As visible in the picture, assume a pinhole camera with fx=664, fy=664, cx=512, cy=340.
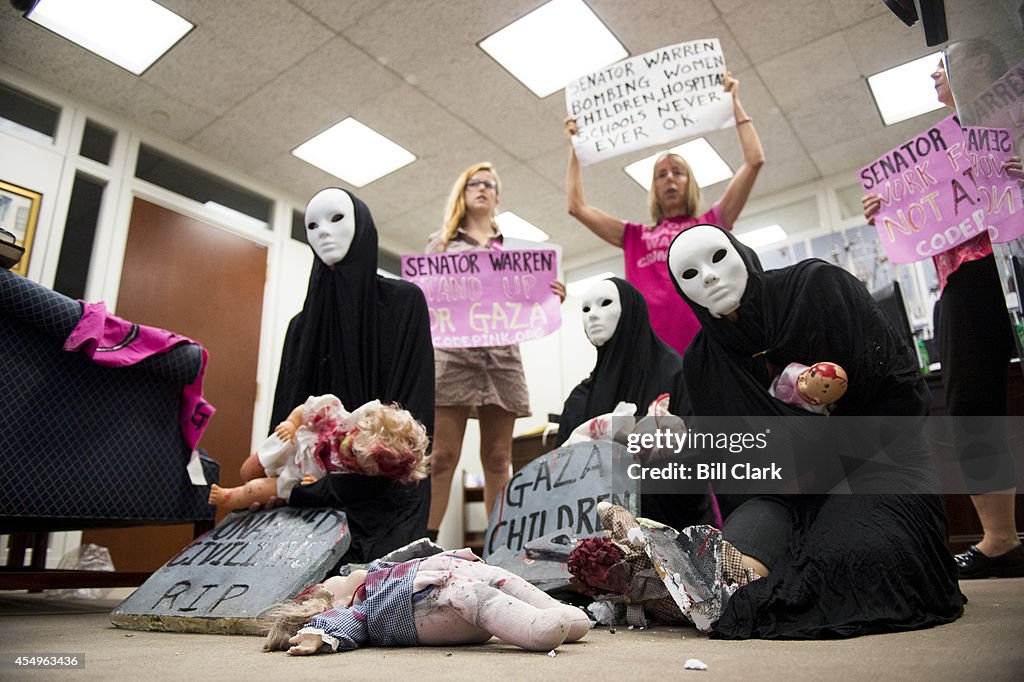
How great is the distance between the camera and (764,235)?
5.21m

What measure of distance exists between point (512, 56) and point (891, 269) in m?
2.79

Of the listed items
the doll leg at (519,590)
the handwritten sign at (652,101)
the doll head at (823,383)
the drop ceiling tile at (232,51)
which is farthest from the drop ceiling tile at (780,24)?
the doll leg at (519,590)

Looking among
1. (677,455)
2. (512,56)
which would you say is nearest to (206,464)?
(677,455)

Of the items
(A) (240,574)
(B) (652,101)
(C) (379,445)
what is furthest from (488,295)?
(A) (240,574)

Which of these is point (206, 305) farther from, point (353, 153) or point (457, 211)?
point (457, 211)

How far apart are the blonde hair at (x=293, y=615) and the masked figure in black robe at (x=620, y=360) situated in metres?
0.97

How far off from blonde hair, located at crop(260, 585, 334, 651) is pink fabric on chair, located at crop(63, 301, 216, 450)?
1010 mm

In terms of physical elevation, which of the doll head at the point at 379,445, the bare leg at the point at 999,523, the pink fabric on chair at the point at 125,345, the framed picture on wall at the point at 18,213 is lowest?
the bare leg at the point at 999,523

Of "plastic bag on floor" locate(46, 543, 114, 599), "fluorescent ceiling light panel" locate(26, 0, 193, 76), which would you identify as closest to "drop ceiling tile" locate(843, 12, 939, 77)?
"fluorescent ceiling light panel" locate(26, 0, 193, 76)

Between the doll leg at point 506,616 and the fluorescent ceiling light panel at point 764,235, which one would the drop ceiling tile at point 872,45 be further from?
the doll leg at point 506,616

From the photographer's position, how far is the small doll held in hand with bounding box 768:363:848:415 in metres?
1.29

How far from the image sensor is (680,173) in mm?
2553

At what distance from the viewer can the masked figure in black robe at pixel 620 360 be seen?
192 centimetres

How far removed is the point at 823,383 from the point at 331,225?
4.57 ft
